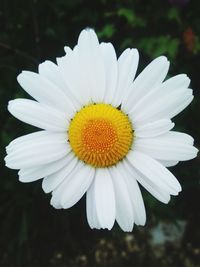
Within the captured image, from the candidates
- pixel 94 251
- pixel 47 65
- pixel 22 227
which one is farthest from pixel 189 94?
pixel 94 251

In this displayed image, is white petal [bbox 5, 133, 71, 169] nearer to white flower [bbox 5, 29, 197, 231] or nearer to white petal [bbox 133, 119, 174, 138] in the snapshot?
white flower [bbox 5, 29, 197, 231]

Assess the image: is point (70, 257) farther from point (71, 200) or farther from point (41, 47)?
point (71, 200)

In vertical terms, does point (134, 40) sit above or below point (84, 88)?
below

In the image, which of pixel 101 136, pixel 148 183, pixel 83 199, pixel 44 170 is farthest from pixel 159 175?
pixel 83 199

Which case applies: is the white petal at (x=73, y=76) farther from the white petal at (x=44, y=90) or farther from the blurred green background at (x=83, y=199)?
the blurred green background at (x=83, y=199)

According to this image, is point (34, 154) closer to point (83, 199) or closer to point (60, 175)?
point (60, 175)

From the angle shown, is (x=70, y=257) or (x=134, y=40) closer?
(x=134, y=40)

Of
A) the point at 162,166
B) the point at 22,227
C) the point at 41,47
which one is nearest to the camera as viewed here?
the point at 162,166
